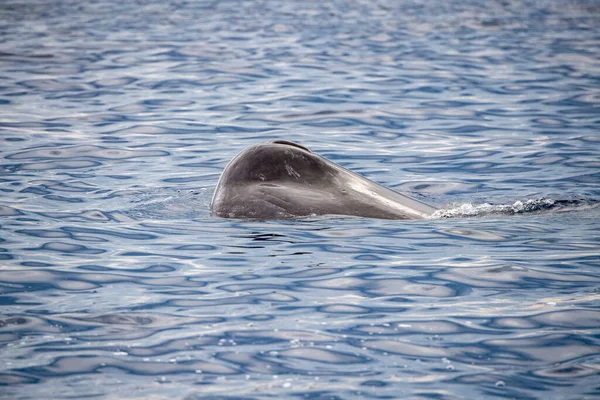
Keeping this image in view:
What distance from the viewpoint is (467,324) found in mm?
5570

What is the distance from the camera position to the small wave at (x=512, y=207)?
8.33 meters

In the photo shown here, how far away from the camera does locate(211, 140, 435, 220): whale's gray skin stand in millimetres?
7746

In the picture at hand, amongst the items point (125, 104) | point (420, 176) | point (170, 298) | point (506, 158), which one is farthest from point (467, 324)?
point (125, 104)

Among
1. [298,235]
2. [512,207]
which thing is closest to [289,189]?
[298,235]

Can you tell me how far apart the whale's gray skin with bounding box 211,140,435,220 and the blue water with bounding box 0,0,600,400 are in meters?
0.18

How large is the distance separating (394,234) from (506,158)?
4135 millimetres

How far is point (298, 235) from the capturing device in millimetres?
7328

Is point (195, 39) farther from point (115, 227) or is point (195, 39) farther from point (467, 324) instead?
point (467, 324)

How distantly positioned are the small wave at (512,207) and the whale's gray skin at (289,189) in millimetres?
449

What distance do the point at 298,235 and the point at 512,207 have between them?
2271mm

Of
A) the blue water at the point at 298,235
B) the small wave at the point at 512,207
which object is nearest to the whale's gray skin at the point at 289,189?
the blue water at the point at 298,235

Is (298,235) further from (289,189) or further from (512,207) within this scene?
(512,207)

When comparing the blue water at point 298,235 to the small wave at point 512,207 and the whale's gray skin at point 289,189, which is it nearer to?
the small wave at point 512,207

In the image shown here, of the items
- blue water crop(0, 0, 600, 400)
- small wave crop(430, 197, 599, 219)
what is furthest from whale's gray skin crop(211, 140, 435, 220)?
small wave crop(430, 197, 599, 219)
